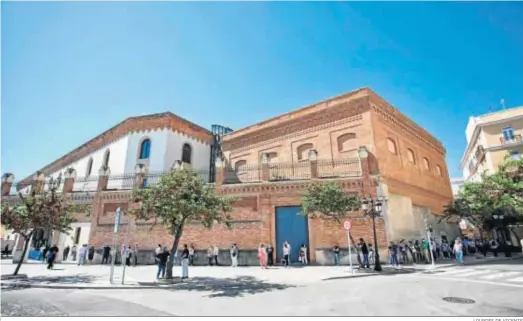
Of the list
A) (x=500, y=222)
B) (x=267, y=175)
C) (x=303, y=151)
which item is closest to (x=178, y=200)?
(x=267, y=175)

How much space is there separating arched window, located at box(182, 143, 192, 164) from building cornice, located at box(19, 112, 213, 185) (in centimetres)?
109

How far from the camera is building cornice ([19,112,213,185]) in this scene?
2561cm

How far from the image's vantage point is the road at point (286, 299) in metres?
6.68

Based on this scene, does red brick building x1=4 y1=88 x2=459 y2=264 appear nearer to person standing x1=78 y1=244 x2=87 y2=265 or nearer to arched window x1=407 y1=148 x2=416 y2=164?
arched window x1=407 y1=148 x2=416 y2=164

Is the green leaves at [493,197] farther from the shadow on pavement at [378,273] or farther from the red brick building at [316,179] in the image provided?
the shadow on pavement at [378,273]

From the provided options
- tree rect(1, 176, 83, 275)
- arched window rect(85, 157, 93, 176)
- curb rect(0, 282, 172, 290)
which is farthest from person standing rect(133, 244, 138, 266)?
arched window rect(85, 157, 93, 176)

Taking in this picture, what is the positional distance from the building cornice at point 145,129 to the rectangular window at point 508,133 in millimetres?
30140

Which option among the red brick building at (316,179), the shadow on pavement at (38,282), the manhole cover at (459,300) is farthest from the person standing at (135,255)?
the manhole cover at (459,300)

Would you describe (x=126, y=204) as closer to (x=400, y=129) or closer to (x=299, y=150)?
(x=299, y=150)

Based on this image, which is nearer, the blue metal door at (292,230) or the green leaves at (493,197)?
the blue metal door at (292,230)

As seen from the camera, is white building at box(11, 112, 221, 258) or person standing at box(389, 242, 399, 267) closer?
person standing at box(389, 242, 399, 267)

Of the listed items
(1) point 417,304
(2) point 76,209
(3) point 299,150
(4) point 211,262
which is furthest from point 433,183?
(2) point 76,209

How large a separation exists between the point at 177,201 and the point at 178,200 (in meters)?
0.07

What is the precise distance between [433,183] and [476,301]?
67.0ft
